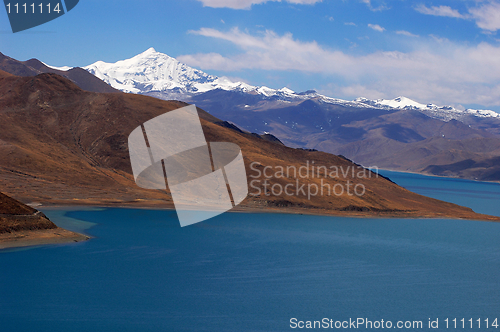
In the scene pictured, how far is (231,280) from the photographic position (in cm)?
4294

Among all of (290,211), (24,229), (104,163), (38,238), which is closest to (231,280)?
(38,238)

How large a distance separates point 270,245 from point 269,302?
71.7 feet

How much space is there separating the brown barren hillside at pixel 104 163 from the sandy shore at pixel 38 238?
90.0 feet

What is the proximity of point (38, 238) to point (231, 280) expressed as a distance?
22.4 meters

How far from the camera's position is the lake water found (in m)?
34.3

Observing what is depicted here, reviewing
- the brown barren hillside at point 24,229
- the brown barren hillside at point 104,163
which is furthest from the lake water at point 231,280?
the brown barren hillside at point 104,163

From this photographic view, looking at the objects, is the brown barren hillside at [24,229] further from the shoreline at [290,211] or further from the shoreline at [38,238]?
the shoreline at [290,211]

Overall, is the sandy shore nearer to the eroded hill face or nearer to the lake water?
the eroded hill face

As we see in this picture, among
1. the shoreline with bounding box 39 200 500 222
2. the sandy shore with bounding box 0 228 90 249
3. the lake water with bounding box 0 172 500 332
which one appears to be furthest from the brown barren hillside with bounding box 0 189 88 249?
the shoreline with bounding box 39 200 500 222

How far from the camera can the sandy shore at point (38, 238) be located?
48.8 m

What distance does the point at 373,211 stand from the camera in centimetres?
10375

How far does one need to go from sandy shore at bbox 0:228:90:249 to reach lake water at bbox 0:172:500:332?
1.77 metres

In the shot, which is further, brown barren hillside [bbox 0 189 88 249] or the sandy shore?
brown barren hillside [bbox 0 189 88 249]

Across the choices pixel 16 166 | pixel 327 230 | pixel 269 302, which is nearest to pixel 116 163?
pixel 16 166
